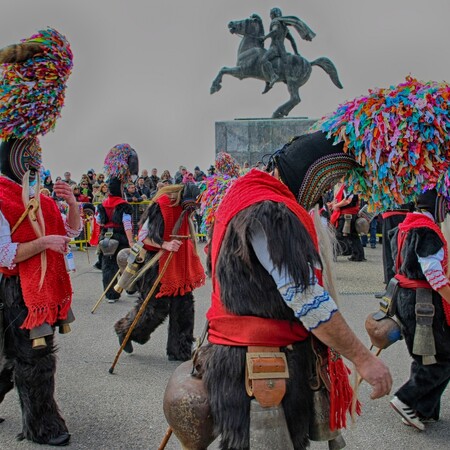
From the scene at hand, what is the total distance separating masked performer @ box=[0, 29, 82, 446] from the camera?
350 cm

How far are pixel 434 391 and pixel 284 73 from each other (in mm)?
16628

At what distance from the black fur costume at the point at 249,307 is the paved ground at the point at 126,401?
1.68m

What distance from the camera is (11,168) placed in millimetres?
3568

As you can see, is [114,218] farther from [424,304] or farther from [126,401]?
[424,304]

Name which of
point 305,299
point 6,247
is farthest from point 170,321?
point 305,299

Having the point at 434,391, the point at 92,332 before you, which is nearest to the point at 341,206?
the point at 92,332

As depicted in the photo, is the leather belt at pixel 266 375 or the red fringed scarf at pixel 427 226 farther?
the red fringed scarf at pixel 427 226

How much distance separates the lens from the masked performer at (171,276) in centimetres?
539

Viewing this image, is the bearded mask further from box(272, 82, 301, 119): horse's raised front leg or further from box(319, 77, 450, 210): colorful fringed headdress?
box(272, 82, 301, 119): horse's raised front leg

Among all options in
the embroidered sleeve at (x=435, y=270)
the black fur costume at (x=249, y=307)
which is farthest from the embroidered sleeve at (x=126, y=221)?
the black fur costume at (x=249, y=307)

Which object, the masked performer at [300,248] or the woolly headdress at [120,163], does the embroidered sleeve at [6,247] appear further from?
the woolly headdress at [120,163]

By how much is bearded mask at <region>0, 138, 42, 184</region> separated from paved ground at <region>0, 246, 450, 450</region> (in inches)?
69.7

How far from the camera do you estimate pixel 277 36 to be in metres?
18.9

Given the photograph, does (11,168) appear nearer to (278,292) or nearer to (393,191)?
(278,292)
